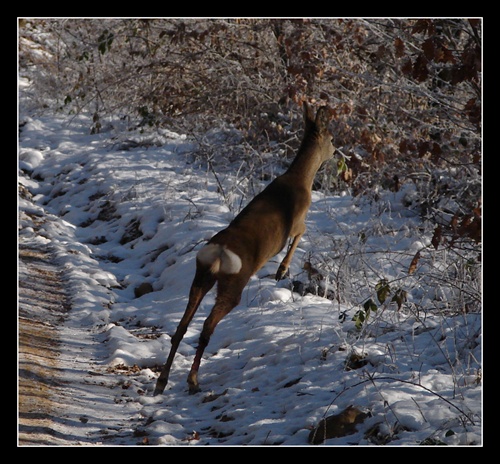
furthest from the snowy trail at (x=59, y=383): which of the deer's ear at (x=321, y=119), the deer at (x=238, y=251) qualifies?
the deer's ear at (x=321, y=119)

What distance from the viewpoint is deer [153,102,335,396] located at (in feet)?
20.5

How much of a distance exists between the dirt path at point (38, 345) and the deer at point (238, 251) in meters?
0.99

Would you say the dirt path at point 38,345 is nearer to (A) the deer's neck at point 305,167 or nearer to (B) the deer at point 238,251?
(B) the deer at point 238,251

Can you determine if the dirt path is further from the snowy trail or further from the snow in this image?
the snow

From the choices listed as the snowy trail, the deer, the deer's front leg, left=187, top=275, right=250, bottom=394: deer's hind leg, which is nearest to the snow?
the snowy trail

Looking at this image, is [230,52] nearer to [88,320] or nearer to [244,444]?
[88,320]

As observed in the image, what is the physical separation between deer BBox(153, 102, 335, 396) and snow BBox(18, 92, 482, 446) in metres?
0.52

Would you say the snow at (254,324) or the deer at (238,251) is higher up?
the deer at (238,251)

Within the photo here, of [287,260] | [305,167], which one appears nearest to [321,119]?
[305,167]

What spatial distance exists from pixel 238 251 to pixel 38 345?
92.2 inches

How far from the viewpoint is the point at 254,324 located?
766 cm

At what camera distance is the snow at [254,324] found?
5.34 metres

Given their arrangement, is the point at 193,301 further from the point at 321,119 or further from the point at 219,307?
the point at 321,119
